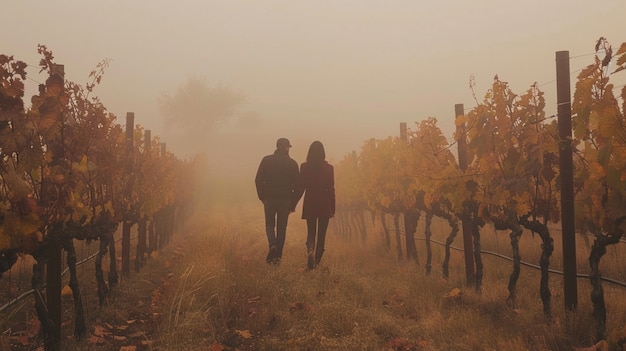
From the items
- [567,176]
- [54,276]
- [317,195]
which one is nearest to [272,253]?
[317,195]

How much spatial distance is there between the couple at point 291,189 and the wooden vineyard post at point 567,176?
11.9ft

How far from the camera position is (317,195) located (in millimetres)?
7438

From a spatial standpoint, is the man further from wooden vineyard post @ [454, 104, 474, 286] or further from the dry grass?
wooden vineyard post @ [454, 104, 474, 286]

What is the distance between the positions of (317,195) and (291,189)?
1.60 ft

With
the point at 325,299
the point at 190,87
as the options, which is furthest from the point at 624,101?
the point at 190,87

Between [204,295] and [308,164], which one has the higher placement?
[308,164]

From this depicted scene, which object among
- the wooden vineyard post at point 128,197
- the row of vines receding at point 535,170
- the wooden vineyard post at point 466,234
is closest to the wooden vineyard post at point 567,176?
the row of vines receding at point 535,170

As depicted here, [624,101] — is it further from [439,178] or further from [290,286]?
[290,286]

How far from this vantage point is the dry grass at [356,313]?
4.11m

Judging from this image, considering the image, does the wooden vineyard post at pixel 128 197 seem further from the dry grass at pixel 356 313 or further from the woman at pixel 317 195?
the woman at pixel 317 195

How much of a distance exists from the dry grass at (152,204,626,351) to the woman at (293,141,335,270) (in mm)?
489

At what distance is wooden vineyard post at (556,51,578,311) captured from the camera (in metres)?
4.53

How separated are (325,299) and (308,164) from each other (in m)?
2.74

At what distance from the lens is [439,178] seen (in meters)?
5.65
